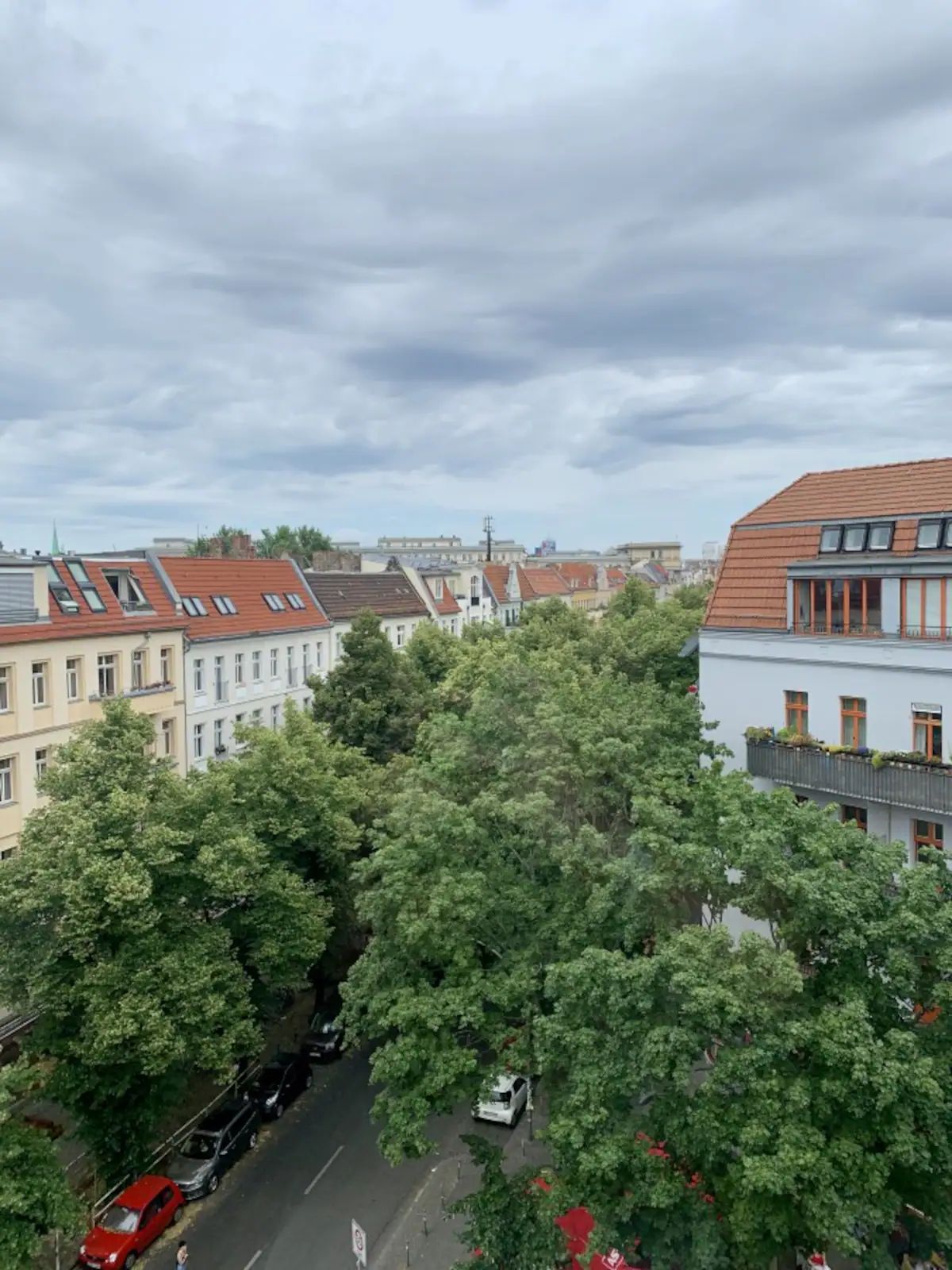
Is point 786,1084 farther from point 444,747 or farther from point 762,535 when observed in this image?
point 762,535

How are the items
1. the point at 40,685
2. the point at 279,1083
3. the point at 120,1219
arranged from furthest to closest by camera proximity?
the point at 40,685 → the point at 279,1083 → the point at 120,1219

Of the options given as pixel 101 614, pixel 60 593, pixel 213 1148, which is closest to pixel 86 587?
pixel 101 614

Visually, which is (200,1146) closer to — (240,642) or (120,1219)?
(120,1219)

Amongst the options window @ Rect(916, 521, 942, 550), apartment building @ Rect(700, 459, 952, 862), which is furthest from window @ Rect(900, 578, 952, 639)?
window @ Rect(916, 521, 942, 550)

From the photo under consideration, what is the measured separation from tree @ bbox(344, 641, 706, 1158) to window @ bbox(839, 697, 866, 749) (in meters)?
3.91

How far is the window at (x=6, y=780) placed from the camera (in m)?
28.9

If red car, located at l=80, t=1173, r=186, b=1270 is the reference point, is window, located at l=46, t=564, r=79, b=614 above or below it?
above

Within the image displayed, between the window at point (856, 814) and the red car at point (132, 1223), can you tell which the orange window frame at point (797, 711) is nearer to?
the window at point (856, 814)

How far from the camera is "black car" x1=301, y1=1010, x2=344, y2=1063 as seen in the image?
27250 millimetres

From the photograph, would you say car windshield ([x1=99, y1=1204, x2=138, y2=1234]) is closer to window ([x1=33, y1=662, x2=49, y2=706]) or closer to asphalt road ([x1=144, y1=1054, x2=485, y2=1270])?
asphalt road ([x1=144, y1=1054, x2=485, y2=1270])

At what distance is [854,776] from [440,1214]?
1419 cm

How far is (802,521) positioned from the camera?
25672mm

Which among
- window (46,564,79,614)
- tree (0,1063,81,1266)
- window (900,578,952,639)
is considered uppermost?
window (46,564,79,614)

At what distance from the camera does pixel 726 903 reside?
15031 mm
